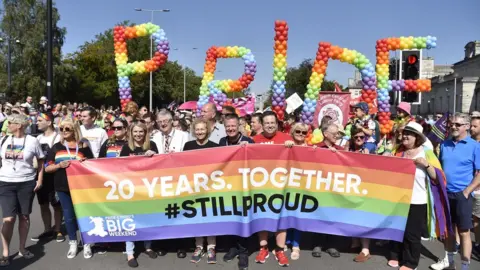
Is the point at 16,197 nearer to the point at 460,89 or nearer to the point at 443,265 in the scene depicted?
the point at 443,265

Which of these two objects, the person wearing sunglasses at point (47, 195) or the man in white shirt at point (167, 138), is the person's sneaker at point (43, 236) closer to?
the person wearing sunglasses at point (47, 195)

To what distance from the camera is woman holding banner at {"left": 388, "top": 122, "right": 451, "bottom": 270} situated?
4.91 meters

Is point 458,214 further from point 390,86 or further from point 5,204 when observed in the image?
point 390,86

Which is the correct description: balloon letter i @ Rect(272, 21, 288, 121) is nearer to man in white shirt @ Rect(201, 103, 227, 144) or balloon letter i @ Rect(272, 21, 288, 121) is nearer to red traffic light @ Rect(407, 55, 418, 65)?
red traffic light @ Rect(407, 55, 418, 65)

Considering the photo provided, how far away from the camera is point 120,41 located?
1270cm

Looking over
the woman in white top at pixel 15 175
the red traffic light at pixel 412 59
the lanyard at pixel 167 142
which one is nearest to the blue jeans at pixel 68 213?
the woman in white top at pixel 15 175

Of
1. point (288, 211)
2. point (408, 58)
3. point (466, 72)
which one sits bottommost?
point (288, 211)

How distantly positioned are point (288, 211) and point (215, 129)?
2072 millimetres

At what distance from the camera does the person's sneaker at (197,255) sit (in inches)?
209

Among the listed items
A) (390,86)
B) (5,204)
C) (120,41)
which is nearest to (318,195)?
(5,204)

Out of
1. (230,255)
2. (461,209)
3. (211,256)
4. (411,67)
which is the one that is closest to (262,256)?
(230,255)

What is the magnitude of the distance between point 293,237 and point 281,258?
433 millimetres

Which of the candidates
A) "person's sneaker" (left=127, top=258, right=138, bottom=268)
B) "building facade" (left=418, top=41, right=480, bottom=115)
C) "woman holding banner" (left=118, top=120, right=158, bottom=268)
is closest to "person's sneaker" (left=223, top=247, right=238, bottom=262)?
"woman holding banner" (left=118, top=120, right=158, bottom=268)

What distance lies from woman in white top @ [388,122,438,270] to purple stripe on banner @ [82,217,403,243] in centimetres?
34
